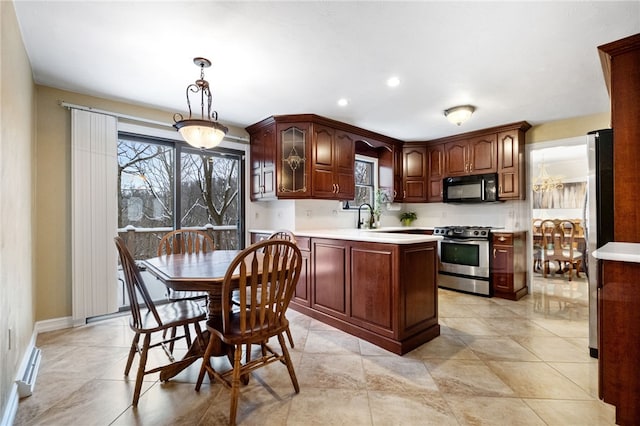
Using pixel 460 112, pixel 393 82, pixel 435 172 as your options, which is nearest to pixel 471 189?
pixel 435 172

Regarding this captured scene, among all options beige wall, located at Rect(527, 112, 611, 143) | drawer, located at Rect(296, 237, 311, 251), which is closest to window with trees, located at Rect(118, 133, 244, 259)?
drawer, located at Rect(296, 237, 311, 251)

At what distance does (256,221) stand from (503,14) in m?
3.54

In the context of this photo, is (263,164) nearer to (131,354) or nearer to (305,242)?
(305,242)

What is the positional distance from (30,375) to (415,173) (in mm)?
5102

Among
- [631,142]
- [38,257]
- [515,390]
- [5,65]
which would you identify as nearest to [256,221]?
[38,257]

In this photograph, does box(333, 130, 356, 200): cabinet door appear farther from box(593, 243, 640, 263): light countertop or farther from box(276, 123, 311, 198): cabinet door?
box(593, 243, 640, 263): light countertop

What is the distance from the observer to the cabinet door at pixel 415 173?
5.00 meters

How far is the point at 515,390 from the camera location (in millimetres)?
1833

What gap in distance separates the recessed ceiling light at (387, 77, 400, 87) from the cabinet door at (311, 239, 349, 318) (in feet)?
5.21

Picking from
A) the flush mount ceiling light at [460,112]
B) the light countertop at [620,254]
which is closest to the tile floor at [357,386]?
the light countertop at [620,254]

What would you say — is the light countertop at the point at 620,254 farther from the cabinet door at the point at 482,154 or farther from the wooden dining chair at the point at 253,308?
the cabinet door at the point at 482,154

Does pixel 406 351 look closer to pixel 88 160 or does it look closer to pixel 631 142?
pixel 631 142

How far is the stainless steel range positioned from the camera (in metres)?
3.99

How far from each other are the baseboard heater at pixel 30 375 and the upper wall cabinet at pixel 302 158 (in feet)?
8.45
